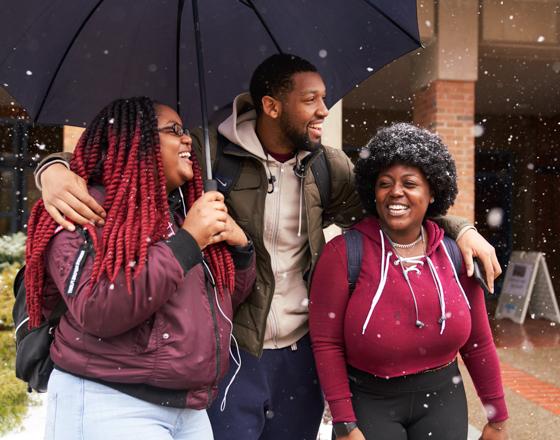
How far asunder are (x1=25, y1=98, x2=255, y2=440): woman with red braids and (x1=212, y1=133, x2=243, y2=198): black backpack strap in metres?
0.51

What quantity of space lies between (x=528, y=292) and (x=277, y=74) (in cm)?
836

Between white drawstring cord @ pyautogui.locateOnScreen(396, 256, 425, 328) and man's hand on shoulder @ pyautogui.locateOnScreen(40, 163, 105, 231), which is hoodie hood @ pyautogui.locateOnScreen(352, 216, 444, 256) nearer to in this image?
white drawstring cord @ pyautogui.locateOnScreen(396, 256, 425, 328)

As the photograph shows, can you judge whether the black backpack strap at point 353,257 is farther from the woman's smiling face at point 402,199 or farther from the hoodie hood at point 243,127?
the hoodie hood at point 243,127

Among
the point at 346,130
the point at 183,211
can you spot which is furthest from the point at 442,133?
the point at 183,211

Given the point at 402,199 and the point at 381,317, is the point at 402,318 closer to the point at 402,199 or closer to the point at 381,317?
the point at 381,317

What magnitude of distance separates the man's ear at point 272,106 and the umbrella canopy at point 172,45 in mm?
254

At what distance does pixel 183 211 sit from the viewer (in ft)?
7.71

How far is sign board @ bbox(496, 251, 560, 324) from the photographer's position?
1001cm

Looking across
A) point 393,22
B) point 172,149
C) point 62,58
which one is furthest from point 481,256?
point 62,58

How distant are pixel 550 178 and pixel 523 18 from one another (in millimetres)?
7705

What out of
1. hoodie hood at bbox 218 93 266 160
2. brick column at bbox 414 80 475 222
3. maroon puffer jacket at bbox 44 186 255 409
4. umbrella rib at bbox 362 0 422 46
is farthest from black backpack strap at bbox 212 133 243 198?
brick column at bbox 414 80 475 222

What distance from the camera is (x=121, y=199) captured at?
6.46ft

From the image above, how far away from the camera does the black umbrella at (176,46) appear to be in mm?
2480

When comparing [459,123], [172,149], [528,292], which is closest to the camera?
[172,149]
